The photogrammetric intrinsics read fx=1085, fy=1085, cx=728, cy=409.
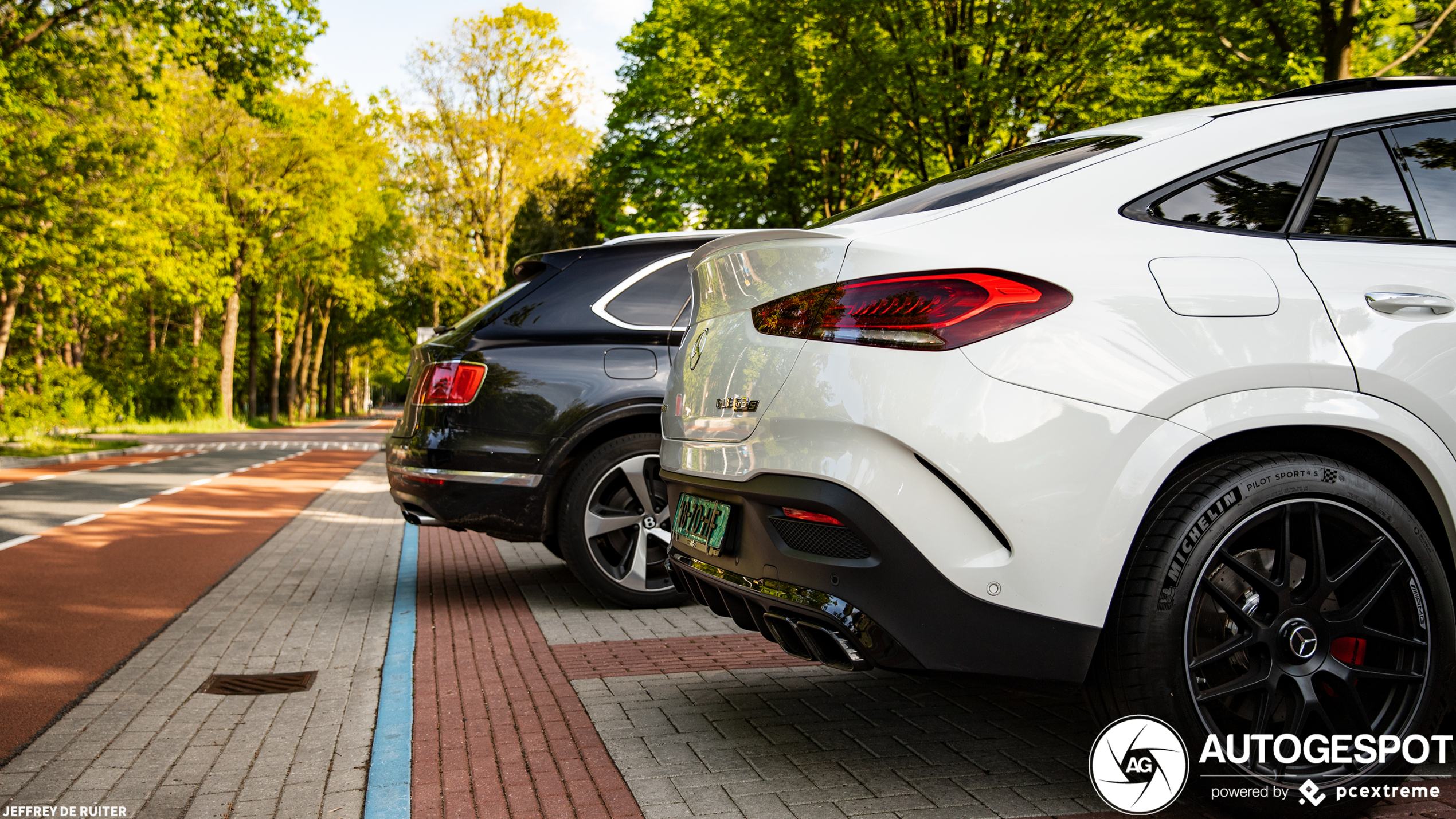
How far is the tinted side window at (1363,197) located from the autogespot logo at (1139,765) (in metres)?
1.43

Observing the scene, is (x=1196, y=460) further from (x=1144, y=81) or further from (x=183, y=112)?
(x=183, y=112)

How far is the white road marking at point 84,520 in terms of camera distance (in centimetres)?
1034

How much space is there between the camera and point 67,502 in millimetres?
12562

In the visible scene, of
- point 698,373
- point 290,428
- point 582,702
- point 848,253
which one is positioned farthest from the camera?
point 290,428

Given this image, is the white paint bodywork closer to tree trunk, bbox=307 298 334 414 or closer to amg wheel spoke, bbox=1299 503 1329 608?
amg wheel spoke, bbox=1299 503 1329 608

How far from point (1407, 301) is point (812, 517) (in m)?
1.69

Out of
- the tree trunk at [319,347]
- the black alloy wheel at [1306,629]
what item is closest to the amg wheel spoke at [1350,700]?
the black alloy wheel at [1306,629]

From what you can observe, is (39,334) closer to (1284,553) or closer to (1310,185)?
(1310,185)

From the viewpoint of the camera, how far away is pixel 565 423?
19.2 ft

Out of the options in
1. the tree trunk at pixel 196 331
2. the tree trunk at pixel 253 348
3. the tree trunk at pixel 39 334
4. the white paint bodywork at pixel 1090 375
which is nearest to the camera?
the white paint bodywork at pixel 1090 375

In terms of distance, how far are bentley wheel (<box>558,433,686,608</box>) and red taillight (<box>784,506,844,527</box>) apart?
3.09 metres

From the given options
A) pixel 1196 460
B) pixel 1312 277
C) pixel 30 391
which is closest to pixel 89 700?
pixel 1196 460

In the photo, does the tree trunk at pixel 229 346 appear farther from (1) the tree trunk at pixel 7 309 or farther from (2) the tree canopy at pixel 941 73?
(2) the tree canopy at pixel 941 73

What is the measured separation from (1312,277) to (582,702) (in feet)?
9.43
